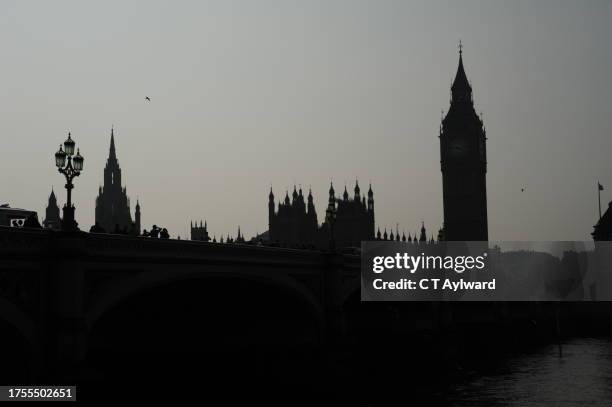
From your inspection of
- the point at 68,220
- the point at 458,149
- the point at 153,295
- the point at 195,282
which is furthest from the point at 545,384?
the point at 458,149

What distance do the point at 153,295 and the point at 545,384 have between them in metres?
24.0

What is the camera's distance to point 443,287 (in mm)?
73062

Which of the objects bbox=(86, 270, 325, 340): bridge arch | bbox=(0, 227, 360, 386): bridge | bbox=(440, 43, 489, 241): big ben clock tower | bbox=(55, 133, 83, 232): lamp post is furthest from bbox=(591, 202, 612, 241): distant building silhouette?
bbox=(55, 133, 83, 232): lamp post

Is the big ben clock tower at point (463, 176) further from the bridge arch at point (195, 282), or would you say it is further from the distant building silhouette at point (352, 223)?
the bridge arch at point (195, 282)

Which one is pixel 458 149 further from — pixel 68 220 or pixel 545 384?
pixel 68 220

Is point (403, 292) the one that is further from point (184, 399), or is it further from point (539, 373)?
point (184, 399)

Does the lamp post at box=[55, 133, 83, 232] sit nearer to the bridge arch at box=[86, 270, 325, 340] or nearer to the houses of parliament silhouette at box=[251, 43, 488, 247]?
the bridge arch at box=[86, 270, 325, 340]

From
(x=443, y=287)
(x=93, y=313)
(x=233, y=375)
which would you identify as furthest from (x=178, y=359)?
(x=443, y=287)

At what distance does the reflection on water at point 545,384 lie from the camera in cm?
4197

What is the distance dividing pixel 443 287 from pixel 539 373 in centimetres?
1984

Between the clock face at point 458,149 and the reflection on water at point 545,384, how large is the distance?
12019cm

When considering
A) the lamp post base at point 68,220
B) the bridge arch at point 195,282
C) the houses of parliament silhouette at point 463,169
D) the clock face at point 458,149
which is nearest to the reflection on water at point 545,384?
the bridge arch at point 195,282

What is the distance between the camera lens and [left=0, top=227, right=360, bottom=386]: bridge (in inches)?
991

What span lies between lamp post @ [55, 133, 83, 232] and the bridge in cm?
63
